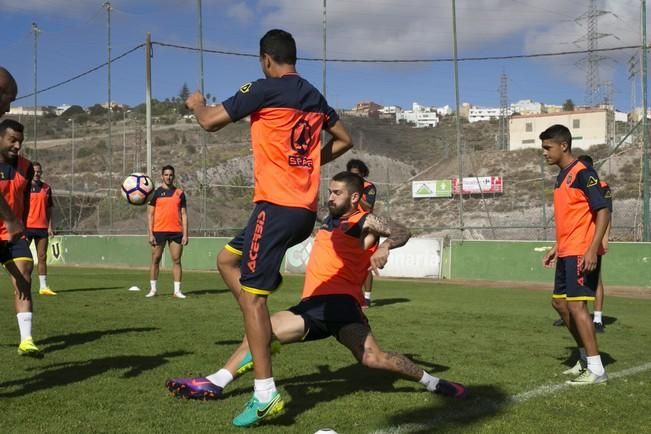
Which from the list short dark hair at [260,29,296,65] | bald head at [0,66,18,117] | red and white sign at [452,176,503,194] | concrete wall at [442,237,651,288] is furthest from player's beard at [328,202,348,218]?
red and white sign at [452,176,503,194]

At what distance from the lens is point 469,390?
19.6 feet

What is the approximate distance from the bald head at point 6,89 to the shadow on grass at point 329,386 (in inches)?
99.0

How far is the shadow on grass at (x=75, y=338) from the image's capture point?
26.1ft

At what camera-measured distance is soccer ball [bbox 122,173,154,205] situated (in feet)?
40.9

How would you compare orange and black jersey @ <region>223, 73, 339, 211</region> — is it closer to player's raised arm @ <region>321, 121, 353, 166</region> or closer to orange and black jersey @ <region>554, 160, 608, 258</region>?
player's raised arm @ <region>321, 121, 353, 166</region>

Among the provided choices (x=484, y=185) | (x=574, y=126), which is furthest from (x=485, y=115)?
(x=484, y=185)

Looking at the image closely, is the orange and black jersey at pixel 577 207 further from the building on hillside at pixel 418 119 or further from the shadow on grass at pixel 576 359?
the building on hillside at pixel 418 119

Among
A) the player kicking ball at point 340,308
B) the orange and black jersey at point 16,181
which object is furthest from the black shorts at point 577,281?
the orange and black jersey at point 16,181

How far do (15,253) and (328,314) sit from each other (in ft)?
12.1

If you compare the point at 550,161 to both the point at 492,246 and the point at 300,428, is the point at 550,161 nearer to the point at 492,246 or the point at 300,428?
the point at 300,428

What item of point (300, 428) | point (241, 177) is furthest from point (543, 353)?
point (241, 177)

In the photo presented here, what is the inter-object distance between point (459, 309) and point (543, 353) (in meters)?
4.52

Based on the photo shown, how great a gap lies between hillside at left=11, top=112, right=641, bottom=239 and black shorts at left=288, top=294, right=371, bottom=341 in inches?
613

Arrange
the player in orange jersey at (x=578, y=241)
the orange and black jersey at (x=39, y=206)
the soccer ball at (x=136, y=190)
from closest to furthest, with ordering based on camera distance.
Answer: the player in orange jersey at (x=578, y=241) < the soccer ball at (x=136, y=190) < the orange and black jersey at (x=39, y=206)
